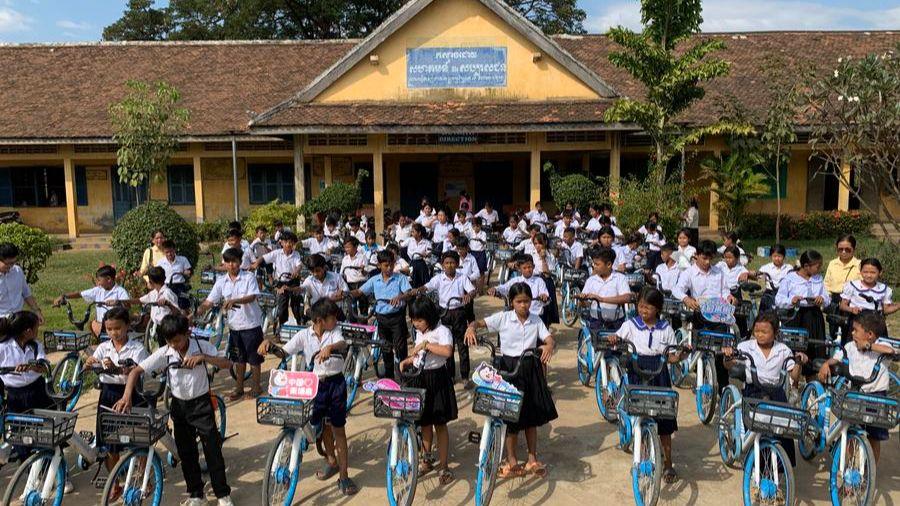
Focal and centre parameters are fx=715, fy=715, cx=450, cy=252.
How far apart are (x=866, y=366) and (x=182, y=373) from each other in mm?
5160

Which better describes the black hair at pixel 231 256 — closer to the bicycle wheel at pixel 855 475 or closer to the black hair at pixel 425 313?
the black hair at pixel 425 313

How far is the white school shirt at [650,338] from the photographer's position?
5.83 meters

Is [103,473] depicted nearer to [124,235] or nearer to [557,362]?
[557,362]

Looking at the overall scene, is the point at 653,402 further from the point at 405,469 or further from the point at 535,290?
→ the point at 535,290

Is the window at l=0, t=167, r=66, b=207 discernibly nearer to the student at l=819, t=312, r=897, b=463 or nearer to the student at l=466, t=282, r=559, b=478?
the student at l=466, t=282, r=559, b=478

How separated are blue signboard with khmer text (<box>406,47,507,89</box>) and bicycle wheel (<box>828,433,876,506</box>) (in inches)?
601

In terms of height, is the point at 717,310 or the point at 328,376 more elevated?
the point at 717,310

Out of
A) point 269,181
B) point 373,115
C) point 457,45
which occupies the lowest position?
point 269,181

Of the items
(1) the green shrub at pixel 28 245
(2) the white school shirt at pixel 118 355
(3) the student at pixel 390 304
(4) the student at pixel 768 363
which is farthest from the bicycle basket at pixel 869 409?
(1) the green shrub at pixel 28 245

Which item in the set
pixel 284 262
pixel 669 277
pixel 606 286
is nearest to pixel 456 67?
pixel 284 262

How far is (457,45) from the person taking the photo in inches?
742

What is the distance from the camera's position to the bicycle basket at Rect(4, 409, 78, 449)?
469 cm

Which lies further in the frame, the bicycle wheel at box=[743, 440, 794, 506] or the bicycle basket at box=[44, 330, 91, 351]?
the bicycle basket at box=[44, 330, 91, 351]

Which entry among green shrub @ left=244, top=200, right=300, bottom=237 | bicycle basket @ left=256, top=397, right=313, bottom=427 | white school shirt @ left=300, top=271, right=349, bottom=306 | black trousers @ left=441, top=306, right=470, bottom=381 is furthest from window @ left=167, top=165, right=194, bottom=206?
bicycle basket @ left=256, top=397, right=313, bottom=427
